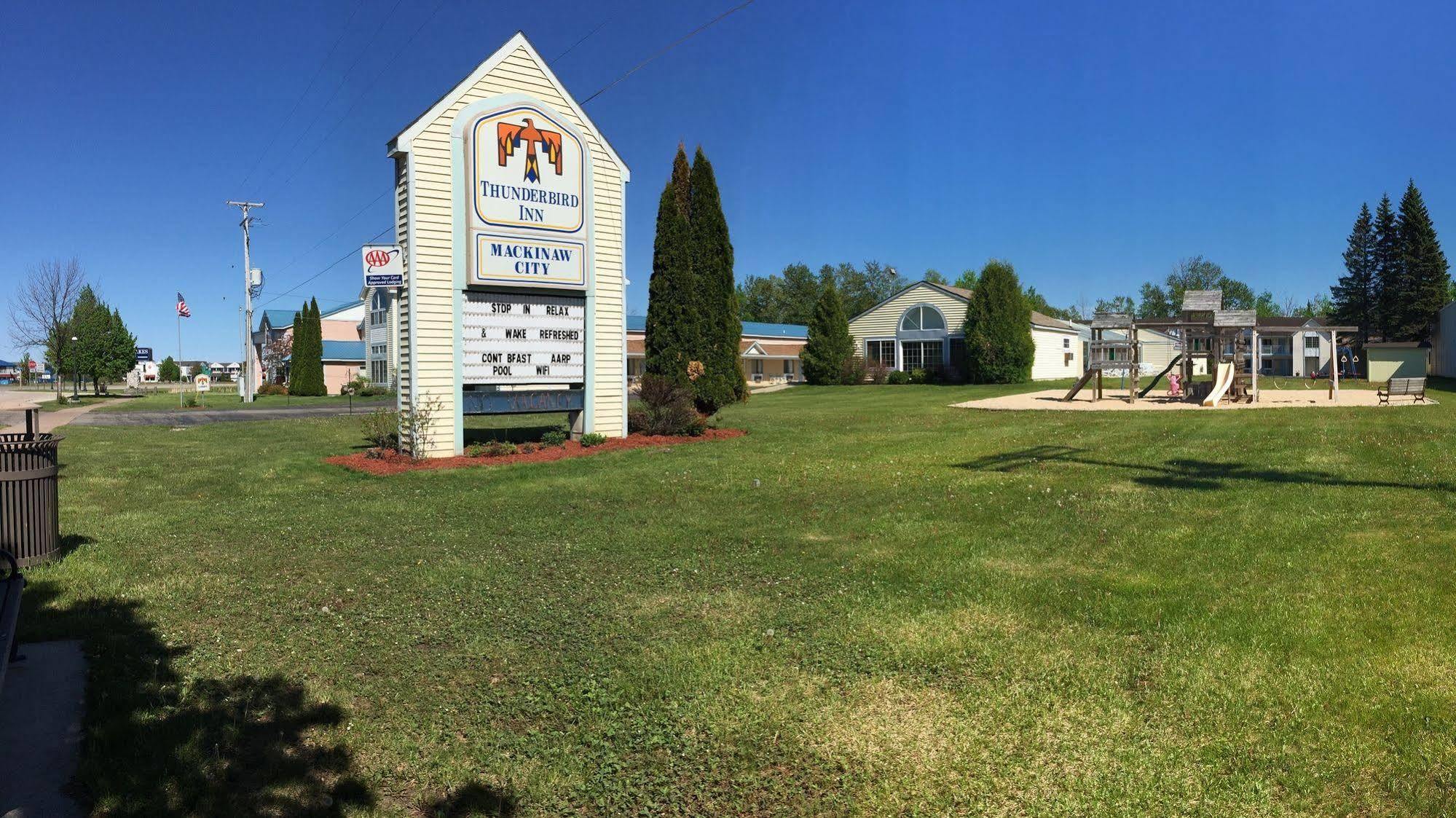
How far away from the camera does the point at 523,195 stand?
14422 millimetres

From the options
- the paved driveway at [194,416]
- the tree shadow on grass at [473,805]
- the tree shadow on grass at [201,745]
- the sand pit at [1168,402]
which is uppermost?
the sand pit at [1168,402]

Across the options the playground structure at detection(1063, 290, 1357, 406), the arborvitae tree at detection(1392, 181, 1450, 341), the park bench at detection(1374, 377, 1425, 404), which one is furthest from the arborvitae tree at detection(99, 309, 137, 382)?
the arborvitae tree at detection(1392, 181, 1450, 341)

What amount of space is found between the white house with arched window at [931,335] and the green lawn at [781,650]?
37799 millimetres

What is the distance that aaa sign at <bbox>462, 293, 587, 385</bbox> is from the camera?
14.1 meters

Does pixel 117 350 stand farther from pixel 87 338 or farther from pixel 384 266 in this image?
pixel 384 266

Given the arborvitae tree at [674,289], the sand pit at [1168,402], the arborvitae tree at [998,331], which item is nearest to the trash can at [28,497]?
the arborvitae tree at [674,289]

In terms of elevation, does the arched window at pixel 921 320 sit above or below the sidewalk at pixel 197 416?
above

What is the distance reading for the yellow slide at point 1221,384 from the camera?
23.5 m

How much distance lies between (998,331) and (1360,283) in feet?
150

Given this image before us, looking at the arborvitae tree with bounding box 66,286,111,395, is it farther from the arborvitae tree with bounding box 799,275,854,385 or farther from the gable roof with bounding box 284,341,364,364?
the arborvitae tree with bounding box 799,275,854,385

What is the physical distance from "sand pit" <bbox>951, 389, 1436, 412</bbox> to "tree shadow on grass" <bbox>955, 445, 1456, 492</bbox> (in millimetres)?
10752

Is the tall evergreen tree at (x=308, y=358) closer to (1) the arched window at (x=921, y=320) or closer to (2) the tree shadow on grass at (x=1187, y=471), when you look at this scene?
(1) the arched window at (x=921, y=320)

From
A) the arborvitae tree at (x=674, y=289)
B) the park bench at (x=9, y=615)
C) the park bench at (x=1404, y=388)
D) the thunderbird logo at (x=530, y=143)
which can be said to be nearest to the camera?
→ the park bench at (x=9, y=615)

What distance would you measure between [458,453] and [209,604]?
8.49 meters
